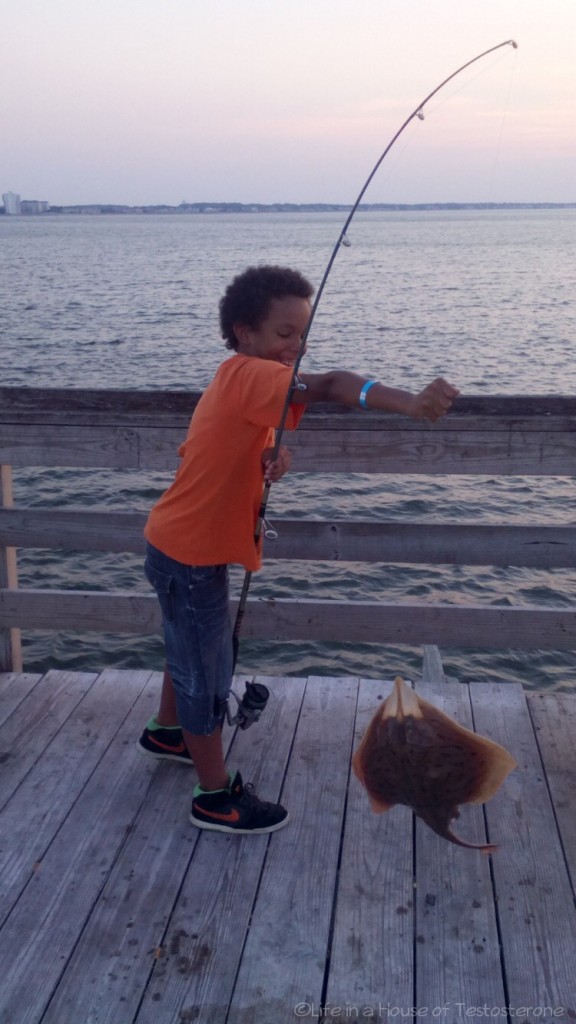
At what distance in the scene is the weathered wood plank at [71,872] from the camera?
232 centimetres

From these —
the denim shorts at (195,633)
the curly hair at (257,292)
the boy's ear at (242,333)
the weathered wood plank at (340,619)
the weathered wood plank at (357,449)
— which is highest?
the curly hair at (257,292)

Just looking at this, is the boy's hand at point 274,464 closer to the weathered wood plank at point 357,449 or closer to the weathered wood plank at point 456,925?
the weathered wood plank at point 357,449

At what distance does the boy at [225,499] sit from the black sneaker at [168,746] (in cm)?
33

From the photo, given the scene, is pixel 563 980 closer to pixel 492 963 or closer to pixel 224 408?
pixel 492 963

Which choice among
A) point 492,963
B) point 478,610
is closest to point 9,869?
point 492,963

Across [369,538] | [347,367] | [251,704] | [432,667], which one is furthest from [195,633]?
[347,367]

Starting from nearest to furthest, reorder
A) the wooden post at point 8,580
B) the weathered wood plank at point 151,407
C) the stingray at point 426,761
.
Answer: the stingray at point 426,761
the weathered wood plank at point 151,407
the wooden post at point 8,580

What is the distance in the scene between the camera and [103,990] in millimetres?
2295

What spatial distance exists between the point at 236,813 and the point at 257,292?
1.63 metres

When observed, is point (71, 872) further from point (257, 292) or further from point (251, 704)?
point (257, 292)

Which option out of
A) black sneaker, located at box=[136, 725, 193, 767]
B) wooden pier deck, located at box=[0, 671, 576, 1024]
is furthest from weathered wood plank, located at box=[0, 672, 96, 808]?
black sneaker, located at box=[136, 725, 193, 767]

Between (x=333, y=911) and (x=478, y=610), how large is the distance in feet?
4.80

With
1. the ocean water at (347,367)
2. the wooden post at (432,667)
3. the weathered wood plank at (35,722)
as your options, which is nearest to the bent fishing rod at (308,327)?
the weathered wood plank at (35,722)

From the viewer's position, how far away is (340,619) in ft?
12.4
